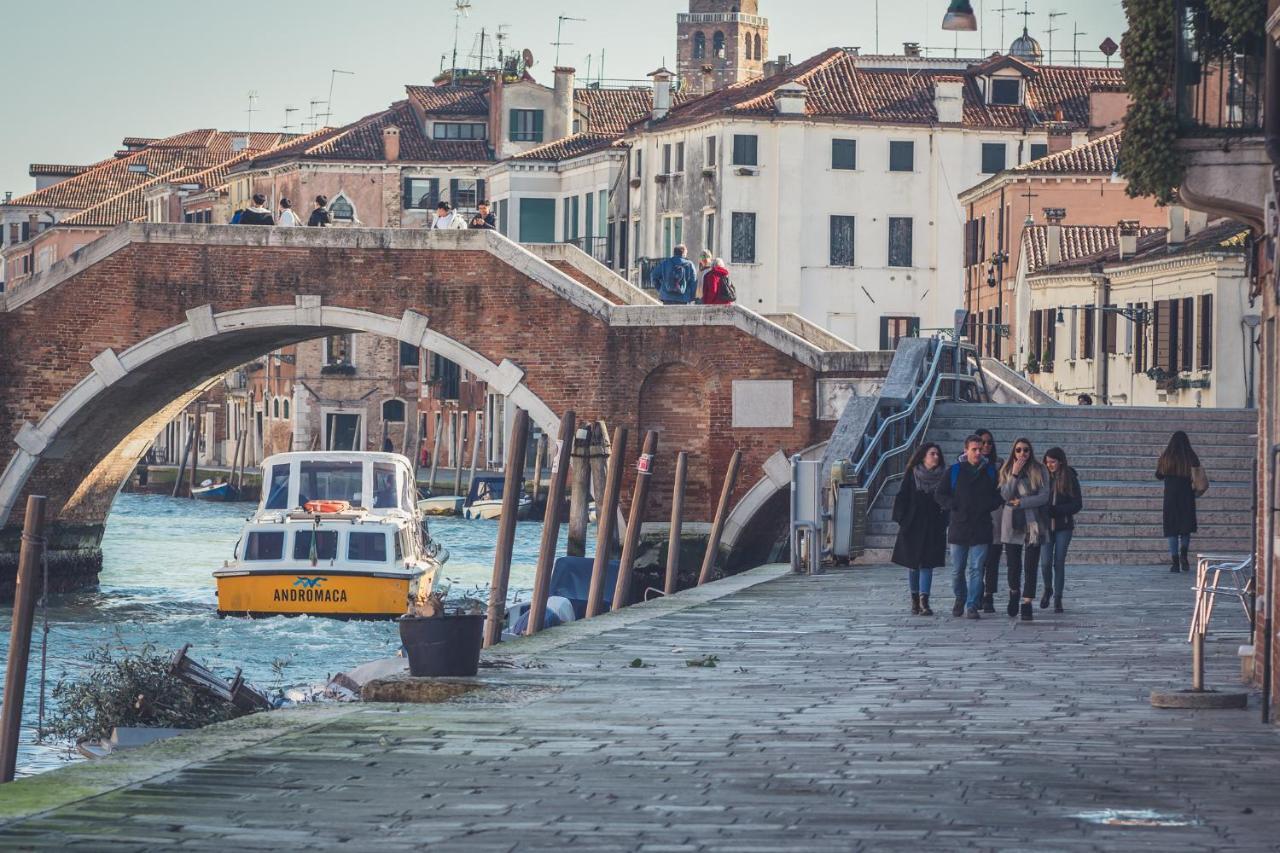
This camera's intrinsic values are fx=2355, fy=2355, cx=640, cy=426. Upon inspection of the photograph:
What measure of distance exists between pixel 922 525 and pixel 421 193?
47.4 meters

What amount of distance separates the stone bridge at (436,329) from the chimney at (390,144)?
32.4 m

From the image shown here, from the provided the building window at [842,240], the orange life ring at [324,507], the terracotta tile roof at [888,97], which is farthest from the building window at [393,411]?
the orange life ring at [324,507]

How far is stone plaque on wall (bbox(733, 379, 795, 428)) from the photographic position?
26.7 m

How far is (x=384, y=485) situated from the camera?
1068 inches

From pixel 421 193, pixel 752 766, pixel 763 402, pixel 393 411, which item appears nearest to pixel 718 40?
pixel 421 193

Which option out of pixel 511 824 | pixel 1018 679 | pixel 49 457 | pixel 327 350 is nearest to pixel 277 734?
pixel 511 824

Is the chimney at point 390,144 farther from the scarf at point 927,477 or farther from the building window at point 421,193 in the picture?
the scarf at point 927,477

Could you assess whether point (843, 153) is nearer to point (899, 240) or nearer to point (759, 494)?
point (899, 240)

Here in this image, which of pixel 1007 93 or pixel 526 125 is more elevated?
pixel 526 125

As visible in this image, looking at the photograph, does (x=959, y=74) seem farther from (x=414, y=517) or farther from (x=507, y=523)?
(x=507, y=523)

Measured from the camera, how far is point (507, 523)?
16391mm

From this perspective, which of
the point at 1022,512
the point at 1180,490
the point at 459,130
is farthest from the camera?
the point at 459,130

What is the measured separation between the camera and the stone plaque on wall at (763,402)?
26.7 m

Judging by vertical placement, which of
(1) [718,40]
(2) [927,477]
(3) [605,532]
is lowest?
(3) [605,532]
